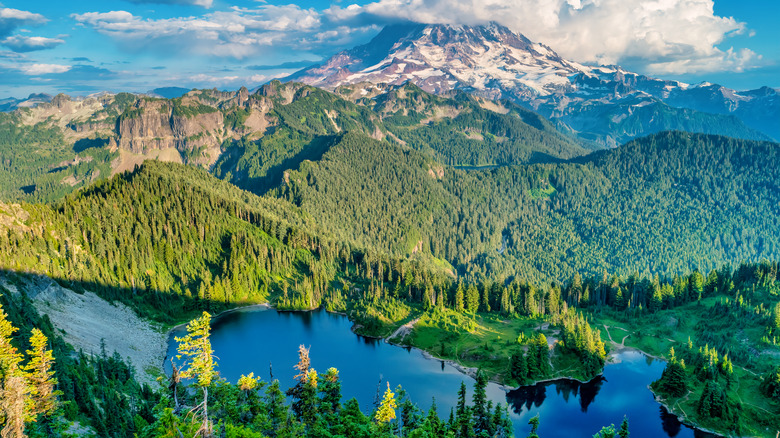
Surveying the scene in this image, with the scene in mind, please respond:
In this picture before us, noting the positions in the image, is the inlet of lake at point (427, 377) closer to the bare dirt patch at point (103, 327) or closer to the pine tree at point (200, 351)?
the bare dirt patch at point (103, 327)

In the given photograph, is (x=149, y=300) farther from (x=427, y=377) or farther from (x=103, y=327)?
(x=427, y=377)

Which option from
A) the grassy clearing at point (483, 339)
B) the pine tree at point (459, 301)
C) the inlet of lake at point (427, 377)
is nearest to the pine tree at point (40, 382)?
the inlet of lake at point (427, 377)

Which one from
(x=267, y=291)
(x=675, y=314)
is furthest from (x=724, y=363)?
(x=267, y=291)

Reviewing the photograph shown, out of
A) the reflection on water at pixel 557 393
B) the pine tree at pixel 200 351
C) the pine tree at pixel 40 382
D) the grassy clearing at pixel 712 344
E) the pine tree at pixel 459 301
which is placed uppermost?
the pine tree at pixel 200 351

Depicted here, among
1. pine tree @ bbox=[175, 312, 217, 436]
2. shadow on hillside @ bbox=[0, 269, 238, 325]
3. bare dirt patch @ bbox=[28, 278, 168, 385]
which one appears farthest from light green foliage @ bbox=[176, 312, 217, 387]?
shadow on hillside @ bbox=[0, 269, 238, 325]

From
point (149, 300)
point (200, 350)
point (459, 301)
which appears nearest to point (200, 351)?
point (200, 350)

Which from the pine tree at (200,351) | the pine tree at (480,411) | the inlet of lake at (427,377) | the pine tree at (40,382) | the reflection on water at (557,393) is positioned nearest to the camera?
the pine tree at (200,351)

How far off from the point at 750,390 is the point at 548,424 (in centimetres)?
4774

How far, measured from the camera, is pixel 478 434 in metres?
83.1

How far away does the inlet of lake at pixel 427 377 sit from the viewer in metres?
104

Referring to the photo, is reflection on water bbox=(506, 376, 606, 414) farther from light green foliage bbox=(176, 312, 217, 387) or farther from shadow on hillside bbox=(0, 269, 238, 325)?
shadow on hillside bbox=(0, 269, 238, 325)

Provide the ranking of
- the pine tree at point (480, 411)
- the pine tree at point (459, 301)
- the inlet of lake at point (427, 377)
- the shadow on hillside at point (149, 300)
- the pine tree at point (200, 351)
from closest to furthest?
1. the pine tree at point (200, 351)
2. the pine tree at point (480, 411)
3. the inlet of lake at point (427, 377)
4. the shadow on hillside at point (149, 300)
5. the pine tree at point (459, 301)

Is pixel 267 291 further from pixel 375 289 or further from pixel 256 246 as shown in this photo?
pixel 375 289

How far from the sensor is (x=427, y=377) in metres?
123
